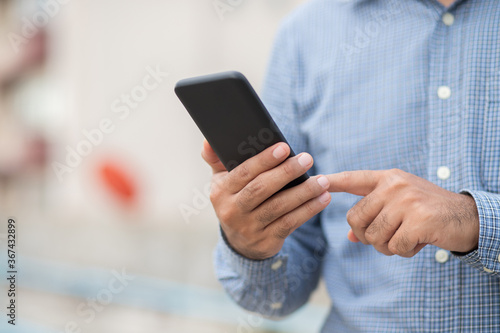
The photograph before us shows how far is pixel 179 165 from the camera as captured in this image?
8.17m

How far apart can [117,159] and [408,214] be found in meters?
8.29

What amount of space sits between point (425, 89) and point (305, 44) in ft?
1.22

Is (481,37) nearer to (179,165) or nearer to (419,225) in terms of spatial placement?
(419,225)

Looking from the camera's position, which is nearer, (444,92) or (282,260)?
(444,92)

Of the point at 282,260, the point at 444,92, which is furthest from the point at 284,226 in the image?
the point at 444,92

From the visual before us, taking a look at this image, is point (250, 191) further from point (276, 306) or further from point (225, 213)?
point (276, 306)

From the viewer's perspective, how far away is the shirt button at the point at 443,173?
3.61ft

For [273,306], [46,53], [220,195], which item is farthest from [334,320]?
[46,53]

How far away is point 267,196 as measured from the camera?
3.20 feet

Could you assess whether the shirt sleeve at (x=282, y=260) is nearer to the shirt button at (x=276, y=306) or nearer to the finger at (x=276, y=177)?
the shirt button at (x=276, y=306)

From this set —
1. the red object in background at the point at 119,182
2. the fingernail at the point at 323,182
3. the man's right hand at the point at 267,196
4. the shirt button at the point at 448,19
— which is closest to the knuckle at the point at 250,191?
the man's right hand at the point at 267,196

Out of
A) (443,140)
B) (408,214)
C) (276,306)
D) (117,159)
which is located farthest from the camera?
(117,159)

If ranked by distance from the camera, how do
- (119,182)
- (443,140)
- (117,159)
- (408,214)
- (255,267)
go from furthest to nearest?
1. (119,182)
2. (117,159)
3. (255,267)
4. (443,140)
5. (408,214)

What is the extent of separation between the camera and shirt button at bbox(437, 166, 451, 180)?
1100mm
